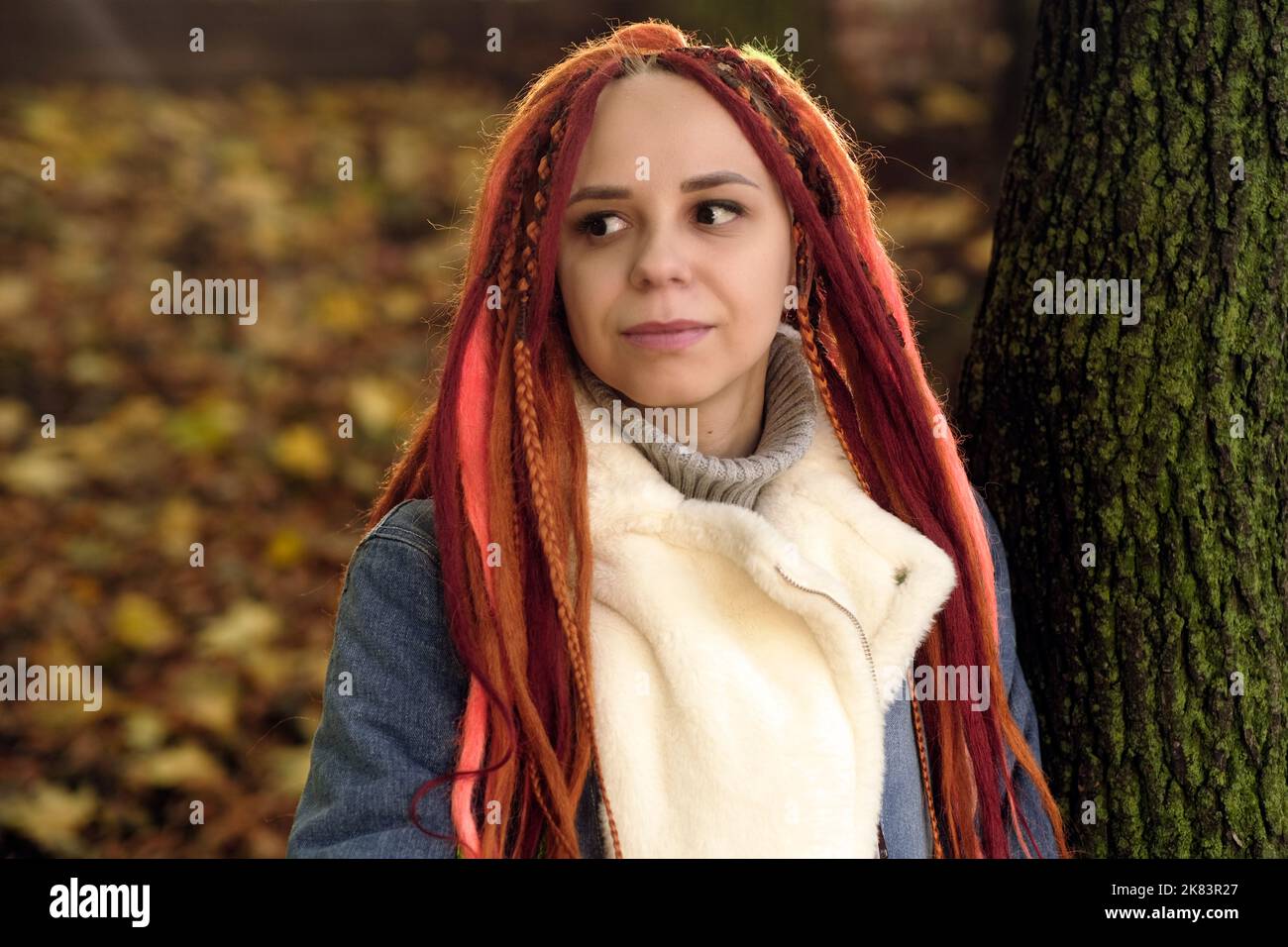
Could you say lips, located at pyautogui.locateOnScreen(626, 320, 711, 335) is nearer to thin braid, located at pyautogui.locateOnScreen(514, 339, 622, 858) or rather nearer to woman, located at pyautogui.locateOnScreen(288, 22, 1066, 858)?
woman, located at pyautogui.locateOnScreen(288, 22, 1066, 858)

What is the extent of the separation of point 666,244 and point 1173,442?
86cm

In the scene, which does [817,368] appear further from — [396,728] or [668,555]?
[396,728]

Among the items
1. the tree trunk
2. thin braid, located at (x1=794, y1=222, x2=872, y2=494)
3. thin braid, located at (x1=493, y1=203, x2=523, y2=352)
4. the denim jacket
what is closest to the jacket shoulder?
the denim jacket

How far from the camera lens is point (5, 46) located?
4383 mm

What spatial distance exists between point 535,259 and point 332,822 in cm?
85

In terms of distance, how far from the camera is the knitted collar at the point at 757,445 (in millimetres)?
1726

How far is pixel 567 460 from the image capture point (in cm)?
171

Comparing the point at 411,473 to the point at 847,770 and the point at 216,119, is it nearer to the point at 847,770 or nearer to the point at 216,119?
the point at 847,770

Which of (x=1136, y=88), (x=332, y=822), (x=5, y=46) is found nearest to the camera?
(x=332, y=822)

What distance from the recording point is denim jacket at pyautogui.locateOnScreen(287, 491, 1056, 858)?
1.50 meters

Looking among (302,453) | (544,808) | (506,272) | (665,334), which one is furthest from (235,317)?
(544,808)

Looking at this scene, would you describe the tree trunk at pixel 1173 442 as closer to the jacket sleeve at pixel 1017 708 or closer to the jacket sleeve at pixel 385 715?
the jacket sleeve at pixel 1017 708
